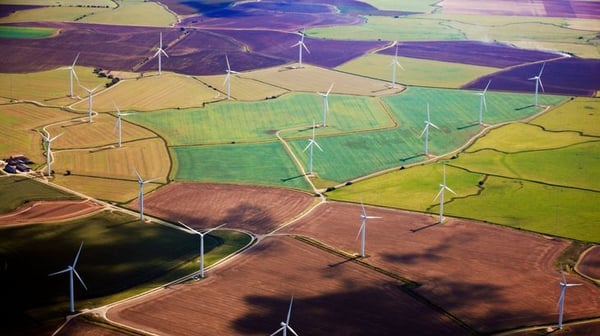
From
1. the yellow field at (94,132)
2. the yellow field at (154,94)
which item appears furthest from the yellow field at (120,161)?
the yellow field at (154,94)

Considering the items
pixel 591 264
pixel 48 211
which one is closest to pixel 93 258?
pixel 48 211

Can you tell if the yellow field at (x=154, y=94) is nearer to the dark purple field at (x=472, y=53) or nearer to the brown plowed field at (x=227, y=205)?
the brown plowed field at (x=227, y=205)

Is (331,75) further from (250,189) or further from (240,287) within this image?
(240,287)

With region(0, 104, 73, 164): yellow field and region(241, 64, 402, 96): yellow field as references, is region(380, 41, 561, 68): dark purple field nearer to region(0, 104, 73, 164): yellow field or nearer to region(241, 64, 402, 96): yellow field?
region(241, 64, 402, 96): yellow field

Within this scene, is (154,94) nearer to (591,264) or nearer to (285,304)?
(285,304)

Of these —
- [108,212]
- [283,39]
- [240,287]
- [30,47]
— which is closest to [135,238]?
[108,212]

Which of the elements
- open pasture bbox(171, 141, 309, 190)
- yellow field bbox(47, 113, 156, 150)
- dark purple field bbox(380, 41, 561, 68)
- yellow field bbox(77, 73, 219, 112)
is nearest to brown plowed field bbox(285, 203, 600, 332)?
open pasture bbox(171, 141, 309, 190)
